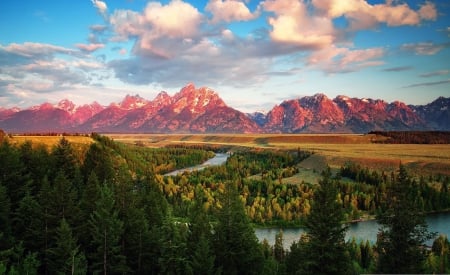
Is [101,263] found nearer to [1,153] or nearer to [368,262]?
[1,153]

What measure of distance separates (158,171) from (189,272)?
14842 cm

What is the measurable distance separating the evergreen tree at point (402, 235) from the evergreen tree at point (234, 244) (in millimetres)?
14397

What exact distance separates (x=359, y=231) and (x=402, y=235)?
66.0 meters

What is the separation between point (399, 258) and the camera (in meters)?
30.8

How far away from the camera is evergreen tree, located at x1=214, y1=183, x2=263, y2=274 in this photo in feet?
136

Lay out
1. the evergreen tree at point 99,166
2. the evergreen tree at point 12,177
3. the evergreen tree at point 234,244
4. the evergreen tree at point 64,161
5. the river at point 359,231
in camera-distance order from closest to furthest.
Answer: the evergreen tree at point 234,244, the evergreen tree at point 12,177, the evergreen tree at point 64,161, the evergreen tree at point 99,166, the river at point 359,231

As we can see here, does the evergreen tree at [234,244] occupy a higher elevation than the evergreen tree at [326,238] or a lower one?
lower

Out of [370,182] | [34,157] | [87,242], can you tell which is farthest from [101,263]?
[370,182]

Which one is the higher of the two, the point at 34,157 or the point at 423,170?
the point at 34,157

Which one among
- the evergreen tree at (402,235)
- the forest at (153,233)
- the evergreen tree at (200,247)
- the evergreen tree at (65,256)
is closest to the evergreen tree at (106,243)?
the forest at (153,233)

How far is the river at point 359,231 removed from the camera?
87375mm

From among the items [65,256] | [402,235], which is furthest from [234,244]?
[402,235]

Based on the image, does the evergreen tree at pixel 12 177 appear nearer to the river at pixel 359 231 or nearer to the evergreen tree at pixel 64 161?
the evergreen tree at pixel 64 161

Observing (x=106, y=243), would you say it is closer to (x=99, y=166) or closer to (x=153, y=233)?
(x=153, y=233)
